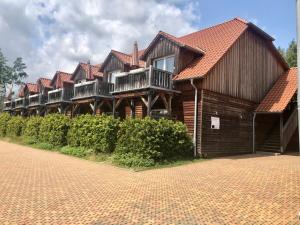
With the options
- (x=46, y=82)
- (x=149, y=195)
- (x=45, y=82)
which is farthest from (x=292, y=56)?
(x=149, y=195)

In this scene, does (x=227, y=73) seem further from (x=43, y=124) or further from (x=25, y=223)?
(x=25, y=223)

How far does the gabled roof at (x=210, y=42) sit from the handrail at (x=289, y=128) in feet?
20.0

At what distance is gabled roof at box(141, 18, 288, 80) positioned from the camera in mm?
19688

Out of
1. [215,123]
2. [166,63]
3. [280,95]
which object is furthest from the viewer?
[280,95]

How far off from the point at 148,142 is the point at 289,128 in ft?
41.4

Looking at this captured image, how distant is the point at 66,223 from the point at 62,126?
53.8 feet

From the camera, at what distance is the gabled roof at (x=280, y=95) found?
2228 cm

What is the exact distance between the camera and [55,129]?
920 inches

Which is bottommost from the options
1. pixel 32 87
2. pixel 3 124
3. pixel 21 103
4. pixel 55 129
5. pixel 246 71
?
pixel 55 129

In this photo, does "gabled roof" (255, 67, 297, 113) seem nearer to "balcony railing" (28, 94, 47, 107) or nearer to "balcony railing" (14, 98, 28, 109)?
"balcony railing" (28, 94, 47, 107)

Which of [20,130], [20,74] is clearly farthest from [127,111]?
[20,74]

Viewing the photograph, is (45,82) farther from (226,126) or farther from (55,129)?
(226,126)

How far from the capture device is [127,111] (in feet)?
79.4

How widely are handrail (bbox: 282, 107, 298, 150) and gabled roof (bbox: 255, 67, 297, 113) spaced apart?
1.48m
